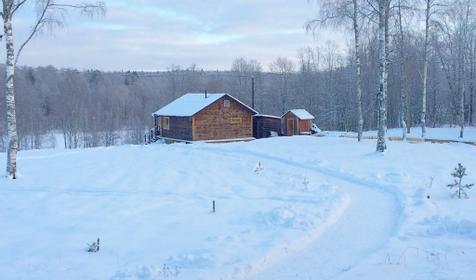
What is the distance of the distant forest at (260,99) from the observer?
4534cm

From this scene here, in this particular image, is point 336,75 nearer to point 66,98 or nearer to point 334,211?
point 66,98

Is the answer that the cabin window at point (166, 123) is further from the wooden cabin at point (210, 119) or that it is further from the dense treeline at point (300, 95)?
the dense treeline at point (300, 95)

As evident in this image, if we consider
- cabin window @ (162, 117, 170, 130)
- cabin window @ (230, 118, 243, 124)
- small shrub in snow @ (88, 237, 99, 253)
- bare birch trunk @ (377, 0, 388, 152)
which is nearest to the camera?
Result: small shrub in snow @ (88, 237, 99, 253)

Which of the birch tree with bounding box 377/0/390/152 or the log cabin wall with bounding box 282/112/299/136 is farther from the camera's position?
the log cabin wall with bounding box 282/112/299/136

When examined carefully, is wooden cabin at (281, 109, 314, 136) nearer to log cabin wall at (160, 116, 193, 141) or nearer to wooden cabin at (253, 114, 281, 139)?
wooden cabin at (253, 114, 281, 139)

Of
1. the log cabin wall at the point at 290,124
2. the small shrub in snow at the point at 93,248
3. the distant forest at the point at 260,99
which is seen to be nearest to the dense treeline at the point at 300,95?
the distant forest at the point at 260,99

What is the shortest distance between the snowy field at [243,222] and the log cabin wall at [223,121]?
1509 centimetres

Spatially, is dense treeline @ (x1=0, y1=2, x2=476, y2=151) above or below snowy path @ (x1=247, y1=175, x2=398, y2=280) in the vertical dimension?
above

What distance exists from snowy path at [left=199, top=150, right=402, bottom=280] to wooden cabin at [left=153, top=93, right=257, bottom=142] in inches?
798

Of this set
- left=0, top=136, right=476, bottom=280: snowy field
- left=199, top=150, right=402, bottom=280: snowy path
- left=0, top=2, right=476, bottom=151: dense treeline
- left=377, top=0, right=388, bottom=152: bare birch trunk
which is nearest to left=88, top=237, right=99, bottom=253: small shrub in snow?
left=0, top=136, right=476, bottom=280: snowy field

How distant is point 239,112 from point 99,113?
126 feet

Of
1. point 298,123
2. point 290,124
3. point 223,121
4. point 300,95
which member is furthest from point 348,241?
point 300,95

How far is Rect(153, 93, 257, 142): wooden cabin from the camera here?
30562 mm

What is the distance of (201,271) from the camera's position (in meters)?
5.86
